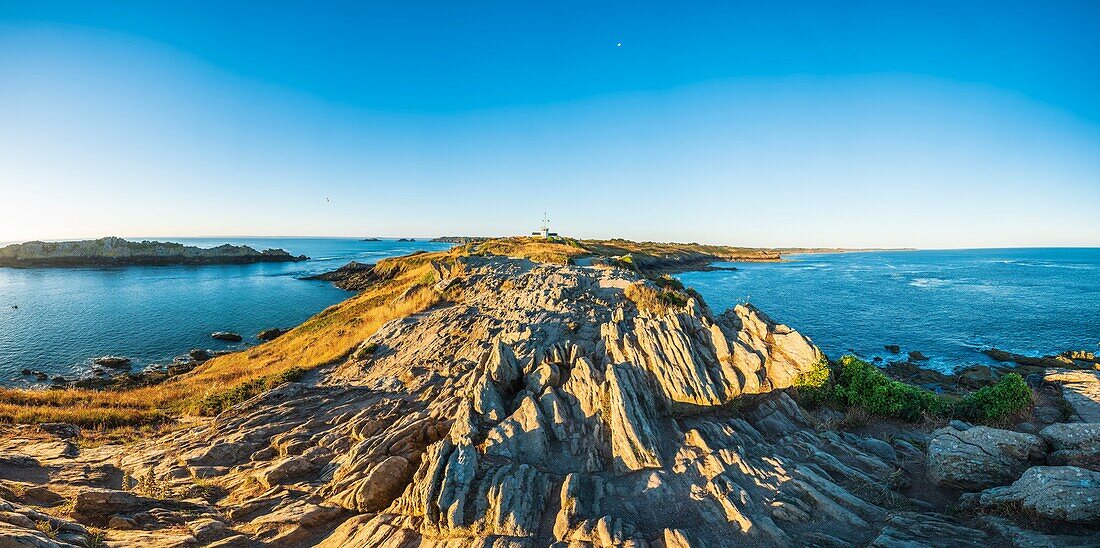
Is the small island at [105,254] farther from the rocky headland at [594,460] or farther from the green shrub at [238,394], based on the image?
the rocky headland at [594,460]

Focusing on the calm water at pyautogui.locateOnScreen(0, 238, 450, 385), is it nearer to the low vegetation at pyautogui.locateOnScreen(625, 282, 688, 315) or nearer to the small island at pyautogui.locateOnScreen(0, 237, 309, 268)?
the small island at pyautogui.locateOnScreen(0, 237, 309, 268)

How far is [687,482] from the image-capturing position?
12906 mm

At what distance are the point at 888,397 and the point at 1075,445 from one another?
6.27 meters

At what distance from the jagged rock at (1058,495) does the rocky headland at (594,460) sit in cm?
5

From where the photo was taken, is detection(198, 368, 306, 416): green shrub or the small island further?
the small island

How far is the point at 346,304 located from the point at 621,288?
39.5 meters

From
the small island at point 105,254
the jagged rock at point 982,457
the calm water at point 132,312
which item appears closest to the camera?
the jagged rock at point 982,457

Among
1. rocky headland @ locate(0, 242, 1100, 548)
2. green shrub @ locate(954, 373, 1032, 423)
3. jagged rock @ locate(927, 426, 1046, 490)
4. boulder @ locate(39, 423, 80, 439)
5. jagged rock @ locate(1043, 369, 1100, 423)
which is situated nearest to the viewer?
rocky headland @ locate(0, 242, 1100, 548)

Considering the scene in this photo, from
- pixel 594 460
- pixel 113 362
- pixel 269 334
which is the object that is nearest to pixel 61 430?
pixel 594 460

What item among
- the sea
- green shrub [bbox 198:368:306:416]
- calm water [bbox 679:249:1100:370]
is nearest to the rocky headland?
green shrub [bbox 198:368:306:416]

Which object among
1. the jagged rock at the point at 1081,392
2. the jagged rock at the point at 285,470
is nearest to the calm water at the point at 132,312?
the jagged rock at the point at 285,470

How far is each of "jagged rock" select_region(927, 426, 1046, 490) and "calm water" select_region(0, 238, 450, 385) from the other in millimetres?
62044

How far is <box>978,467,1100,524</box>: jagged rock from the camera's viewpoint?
30.8ft

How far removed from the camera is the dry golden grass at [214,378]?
20375 millimetres
